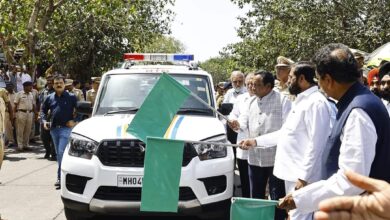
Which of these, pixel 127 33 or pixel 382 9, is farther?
pixel 127 33

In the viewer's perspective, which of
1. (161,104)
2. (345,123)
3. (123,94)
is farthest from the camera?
(123,94)

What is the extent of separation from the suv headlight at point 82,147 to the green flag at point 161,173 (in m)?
1.30

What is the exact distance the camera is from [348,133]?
8.43 ft

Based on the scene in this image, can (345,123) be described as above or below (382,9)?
below

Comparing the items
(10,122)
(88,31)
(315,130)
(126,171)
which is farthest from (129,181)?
(88,31)

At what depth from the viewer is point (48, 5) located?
54.5 feet

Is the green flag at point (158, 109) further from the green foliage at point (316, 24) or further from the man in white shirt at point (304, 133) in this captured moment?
the green foliage at point (316, 24)

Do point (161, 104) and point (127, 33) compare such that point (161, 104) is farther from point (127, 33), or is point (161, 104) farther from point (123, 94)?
point (127, 33)

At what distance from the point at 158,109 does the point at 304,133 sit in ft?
4.19

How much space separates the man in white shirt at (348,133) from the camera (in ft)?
8.23

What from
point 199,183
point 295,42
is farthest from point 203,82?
point 295,42

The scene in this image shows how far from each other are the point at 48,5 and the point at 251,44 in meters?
12.6

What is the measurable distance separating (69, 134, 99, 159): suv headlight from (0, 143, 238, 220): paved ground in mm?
1103

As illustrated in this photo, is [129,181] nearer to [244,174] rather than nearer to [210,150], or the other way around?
[210,150]
